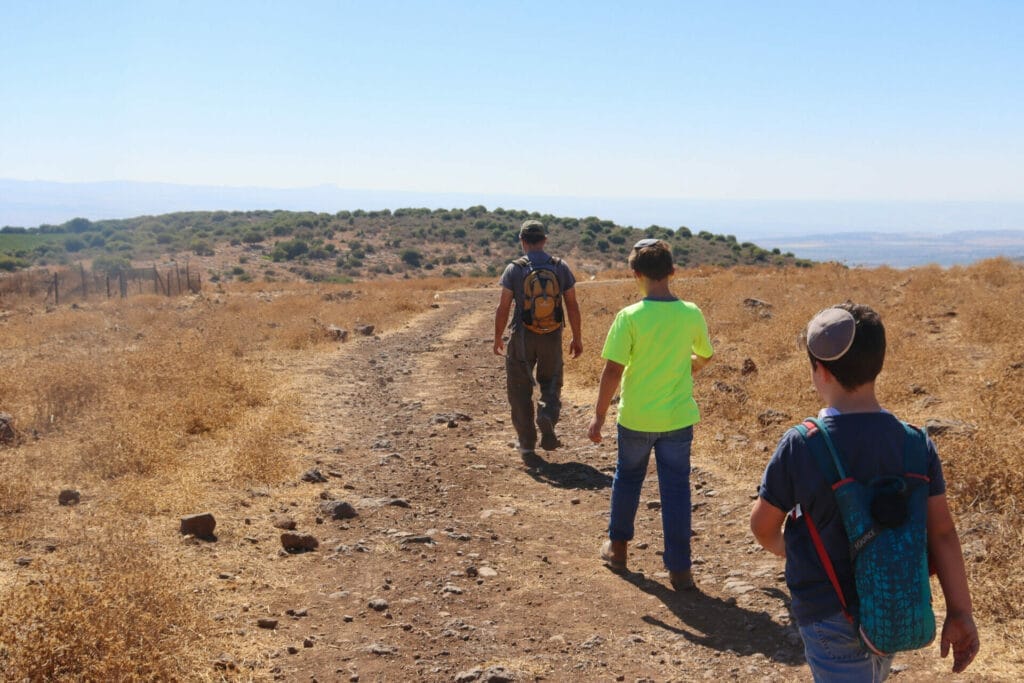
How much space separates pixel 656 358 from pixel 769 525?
2.28 metres

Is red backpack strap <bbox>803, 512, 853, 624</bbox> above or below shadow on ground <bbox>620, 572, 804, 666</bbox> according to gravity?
above

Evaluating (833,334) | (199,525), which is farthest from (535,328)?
(833,334)

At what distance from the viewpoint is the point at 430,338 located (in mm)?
17125

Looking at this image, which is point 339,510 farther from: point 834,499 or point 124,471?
point 834,499

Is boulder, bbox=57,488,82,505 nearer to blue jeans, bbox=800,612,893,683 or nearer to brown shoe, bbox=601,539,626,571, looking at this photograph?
brown shoe, bbox=601,539,626,571

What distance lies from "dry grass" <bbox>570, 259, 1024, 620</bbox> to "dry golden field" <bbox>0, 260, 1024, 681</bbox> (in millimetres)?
24

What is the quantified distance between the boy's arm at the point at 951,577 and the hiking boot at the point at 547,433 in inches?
220

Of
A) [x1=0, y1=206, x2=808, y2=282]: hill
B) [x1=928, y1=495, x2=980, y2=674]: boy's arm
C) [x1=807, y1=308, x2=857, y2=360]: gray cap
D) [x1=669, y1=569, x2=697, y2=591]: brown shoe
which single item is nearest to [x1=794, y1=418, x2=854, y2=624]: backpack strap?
[x1=807, y1=308, x2=857, y2=360]: gray cap

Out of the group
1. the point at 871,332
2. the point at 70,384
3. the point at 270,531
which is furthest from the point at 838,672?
the point at 70,384

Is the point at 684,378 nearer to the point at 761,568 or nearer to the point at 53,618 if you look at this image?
the point at 761,568

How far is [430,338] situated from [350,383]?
5036mm

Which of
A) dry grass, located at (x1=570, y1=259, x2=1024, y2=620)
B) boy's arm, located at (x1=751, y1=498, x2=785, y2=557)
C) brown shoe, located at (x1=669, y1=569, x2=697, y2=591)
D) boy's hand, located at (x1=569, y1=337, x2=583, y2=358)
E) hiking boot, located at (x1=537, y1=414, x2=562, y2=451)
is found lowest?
brown shoe, located at (x1=669, y1=569, x2=697, y2=591)

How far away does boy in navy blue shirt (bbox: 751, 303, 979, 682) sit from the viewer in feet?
7.50

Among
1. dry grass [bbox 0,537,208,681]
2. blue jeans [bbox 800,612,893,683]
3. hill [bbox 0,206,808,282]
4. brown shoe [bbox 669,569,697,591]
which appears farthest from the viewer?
hill [bbox 0,206,808,282]
